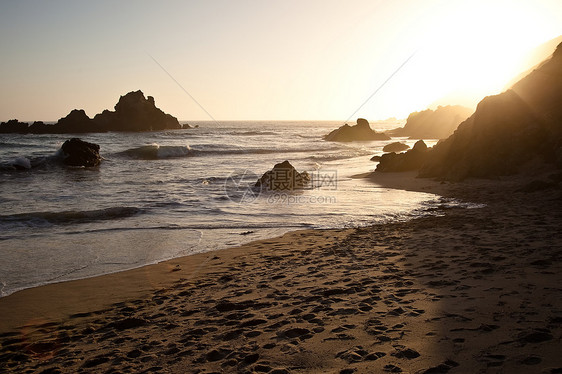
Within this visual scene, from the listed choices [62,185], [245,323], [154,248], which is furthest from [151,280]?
[62,185]

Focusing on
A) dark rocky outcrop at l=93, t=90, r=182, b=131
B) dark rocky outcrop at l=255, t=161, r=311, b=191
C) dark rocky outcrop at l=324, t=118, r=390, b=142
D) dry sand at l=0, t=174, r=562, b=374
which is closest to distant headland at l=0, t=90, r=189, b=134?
dark rocky outcrop at l=93, t=90, r=182, b=131

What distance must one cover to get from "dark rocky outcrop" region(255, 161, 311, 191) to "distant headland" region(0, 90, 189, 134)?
7338 cm

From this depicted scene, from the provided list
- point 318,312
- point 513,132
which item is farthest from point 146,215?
point 513,132

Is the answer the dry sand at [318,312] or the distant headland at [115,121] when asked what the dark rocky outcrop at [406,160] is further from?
the distant headland at [115,121]

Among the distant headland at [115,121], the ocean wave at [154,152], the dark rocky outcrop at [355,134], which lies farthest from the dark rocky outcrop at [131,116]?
the ocean wave at [154,152]

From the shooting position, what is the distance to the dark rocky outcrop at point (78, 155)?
27.2m

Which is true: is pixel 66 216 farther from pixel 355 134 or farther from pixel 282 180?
pixel 355 134

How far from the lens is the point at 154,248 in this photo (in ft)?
28.1

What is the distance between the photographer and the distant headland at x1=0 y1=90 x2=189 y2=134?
75.5 meters

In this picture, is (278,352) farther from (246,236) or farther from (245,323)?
(246,236)

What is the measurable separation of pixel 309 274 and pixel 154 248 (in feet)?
Answer: 13.3

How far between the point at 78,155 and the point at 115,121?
65.5m

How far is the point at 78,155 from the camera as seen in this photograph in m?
27.2

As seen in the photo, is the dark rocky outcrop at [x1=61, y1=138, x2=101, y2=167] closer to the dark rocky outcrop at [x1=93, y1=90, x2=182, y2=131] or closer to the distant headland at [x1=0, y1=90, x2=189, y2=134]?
the distant headland at [x1=0, y1=90, x2=189, y2=134]
